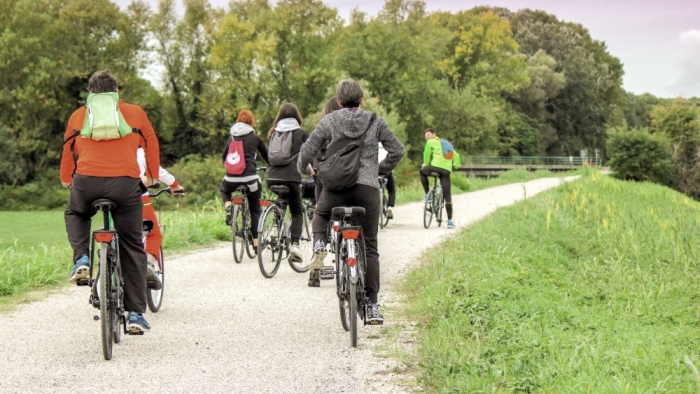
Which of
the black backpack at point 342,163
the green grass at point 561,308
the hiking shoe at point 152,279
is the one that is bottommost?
the green grass at point 561,308

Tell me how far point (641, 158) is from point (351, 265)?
119 ft

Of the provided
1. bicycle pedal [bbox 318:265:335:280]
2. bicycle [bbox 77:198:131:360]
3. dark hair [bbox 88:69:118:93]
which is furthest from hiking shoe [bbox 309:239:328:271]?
dark hair [bbox 88:69:118:93]

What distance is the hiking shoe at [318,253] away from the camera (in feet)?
21.5

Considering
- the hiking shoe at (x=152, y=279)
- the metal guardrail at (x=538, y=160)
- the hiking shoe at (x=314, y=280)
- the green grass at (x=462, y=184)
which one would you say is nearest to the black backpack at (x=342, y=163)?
the hiking shoe at (x=152, y=279)

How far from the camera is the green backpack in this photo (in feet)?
18.0

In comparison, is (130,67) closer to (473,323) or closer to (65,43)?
(65,43)

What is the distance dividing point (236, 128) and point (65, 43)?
47287 millimetres

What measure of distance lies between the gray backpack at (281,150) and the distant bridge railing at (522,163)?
5010cm

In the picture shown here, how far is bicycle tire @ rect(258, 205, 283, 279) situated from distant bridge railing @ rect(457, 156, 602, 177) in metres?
50.0

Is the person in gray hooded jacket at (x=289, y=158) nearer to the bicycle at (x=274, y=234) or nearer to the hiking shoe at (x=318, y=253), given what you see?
the bicycle at (x=274, y=234)

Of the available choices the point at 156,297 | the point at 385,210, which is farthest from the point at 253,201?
the point at 385,210

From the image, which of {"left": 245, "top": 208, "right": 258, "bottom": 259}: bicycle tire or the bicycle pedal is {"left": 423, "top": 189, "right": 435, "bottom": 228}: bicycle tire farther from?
the bicycle pedal

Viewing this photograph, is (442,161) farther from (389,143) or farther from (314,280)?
(389,143)

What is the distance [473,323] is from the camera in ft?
20.9
